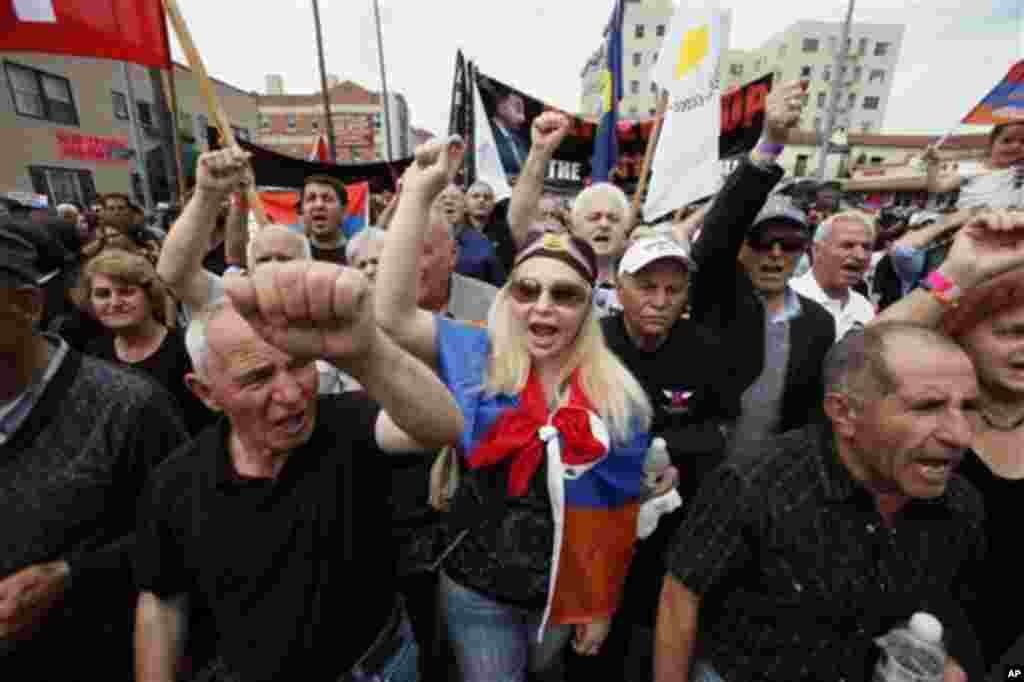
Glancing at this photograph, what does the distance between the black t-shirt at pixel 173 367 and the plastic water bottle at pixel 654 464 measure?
87.0 inches

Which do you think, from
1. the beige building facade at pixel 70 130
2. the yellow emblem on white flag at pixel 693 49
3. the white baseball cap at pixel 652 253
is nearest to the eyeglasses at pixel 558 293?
the white baseball cap at pixel 652 253

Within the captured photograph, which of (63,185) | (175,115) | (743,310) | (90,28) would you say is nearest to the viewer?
(743,310)

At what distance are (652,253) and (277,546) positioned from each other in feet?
5.64

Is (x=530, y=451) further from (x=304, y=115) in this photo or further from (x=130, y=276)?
(x=304, y=115)

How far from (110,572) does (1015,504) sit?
113 inches

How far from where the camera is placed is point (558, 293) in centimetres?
180

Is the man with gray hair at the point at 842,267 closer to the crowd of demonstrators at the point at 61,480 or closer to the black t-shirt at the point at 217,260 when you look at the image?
the crowd of demonstrators at the point at 61,480

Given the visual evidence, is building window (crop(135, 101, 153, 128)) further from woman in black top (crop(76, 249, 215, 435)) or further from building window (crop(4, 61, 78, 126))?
woman in black top (crop(76, 249, 215, 435))

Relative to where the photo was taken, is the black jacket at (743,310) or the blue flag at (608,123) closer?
the black jacket at (743,310)

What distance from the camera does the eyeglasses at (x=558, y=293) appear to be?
5.88ft

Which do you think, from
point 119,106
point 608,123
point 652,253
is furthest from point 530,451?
point 119,106

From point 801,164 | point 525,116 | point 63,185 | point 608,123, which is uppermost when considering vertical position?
point 801,164

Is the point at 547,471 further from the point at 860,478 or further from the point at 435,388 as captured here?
the point at 860,478

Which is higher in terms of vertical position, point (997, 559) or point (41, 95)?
point (41, 95)
